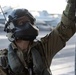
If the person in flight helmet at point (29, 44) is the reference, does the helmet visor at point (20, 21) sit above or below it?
above

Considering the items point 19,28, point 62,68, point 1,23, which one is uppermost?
point 19,28

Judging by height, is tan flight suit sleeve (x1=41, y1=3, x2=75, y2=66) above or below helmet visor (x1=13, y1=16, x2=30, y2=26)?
below

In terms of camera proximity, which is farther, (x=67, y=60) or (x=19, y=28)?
(x=67, y=60)

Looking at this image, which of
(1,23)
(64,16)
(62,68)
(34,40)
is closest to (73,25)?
(64,16)

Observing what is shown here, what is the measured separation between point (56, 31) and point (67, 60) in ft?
3.85

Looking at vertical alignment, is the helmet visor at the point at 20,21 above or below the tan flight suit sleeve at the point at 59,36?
above

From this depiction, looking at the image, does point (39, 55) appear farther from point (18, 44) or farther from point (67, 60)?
point (67, 60)

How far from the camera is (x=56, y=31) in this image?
1.14 meters

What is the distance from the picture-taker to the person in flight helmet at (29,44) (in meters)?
1.08

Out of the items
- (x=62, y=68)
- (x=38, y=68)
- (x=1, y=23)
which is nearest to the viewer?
(x=38, y=68)

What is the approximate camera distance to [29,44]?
1126 millimetres

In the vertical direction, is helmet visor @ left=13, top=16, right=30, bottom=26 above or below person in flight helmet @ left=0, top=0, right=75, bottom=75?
above

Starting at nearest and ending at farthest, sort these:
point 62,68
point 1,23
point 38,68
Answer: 1. point 38,68
2. point 1,23
3. point 62,68

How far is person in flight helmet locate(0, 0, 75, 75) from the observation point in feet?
3.55
